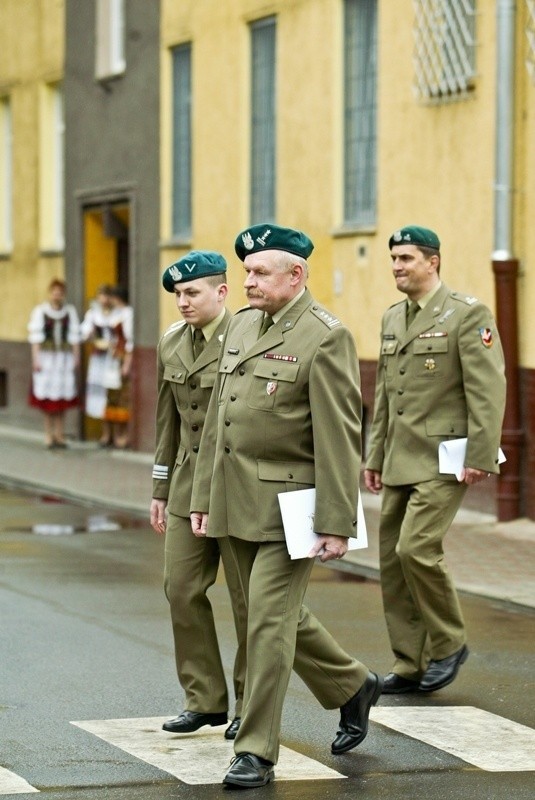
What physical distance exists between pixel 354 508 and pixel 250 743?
892mm

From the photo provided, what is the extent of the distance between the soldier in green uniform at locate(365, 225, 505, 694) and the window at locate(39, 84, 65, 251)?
61.3ft

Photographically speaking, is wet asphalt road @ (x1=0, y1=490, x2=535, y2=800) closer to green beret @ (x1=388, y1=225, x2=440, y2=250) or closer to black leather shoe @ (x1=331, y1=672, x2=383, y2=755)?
black leather shoe @ (x1=331, y1=672, x2=383, y2=755)

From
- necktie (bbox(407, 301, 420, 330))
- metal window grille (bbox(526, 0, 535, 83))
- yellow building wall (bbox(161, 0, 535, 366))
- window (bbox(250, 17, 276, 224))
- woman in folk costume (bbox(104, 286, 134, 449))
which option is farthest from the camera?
woman in folk costume (bbox(104, 286, 134, 449))

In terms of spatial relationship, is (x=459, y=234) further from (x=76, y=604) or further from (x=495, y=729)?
(x=495, y=729)

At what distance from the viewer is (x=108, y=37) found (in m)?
24.8

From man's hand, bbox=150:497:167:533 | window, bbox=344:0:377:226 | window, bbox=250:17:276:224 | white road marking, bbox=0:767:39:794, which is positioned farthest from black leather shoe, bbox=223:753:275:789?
window, bbox=250:17:276:224

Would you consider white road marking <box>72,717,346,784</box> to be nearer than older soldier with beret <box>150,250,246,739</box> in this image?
Yes

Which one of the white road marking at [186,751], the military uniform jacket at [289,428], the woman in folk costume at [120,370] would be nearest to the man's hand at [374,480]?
the white road marking at [186,751]

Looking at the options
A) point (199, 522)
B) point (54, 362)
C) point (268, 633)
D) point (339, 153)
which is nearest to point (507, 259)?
point (339, 153)

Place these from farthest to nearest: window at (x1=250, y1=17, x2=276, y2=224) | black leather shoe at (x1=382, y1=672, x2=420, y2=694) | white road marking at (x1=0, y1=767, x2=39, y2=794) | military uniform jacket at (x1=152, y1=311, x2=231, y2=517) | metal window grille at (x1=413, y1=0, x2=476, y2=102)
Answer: window at (x1=250, y1=17, x2=276, y2=224)
metal window grille at (x1=413, y1=0, x2=476, y2=102)
black leather shoe at (x1=382, y1=672, x2=420, y2=694)
military uniform jacket at (x1=152, y1=311, x2=231, y2=517)
white road marking at (x1=0, y1=767, x2=39, y2=794)

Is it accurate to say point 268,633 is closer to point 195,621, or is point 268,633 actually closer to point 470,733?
point 195,621

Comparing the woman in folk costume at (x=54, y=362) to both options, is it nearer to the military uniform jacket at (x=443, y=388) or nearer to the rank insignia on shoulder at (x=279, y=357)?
the military uniform jacket at (x=443, y=388)

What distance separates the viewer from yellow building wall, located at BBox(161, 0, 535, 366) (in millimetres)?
15695

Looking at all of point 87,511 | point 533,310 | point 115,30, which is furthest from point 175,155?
point 533,310
